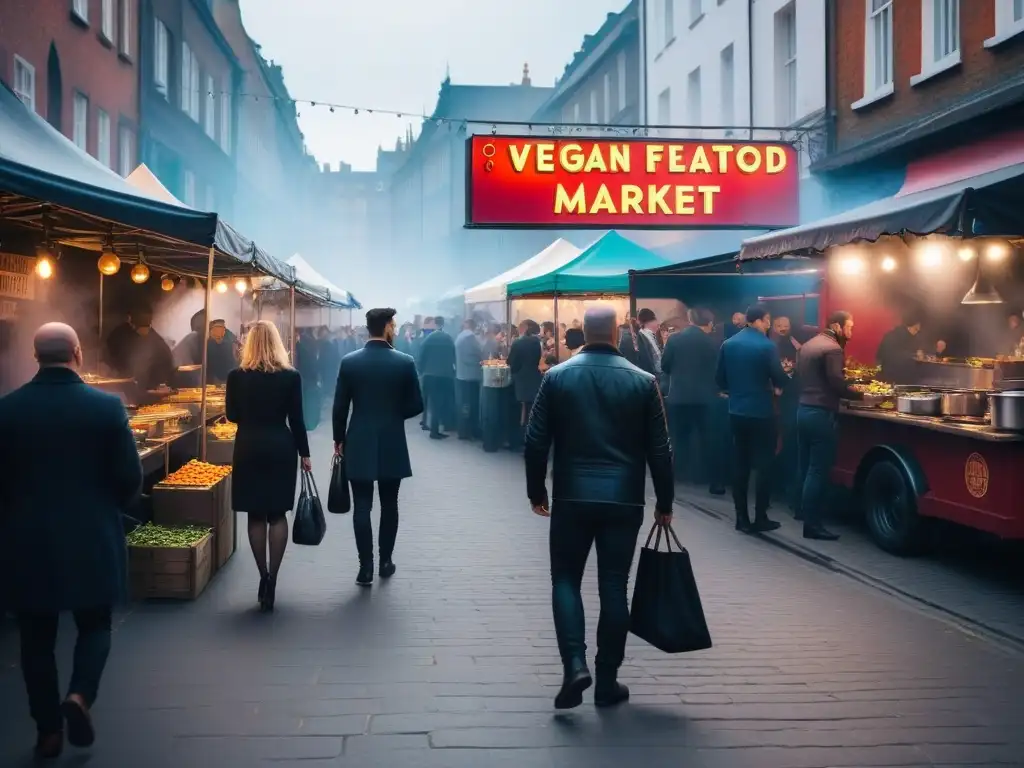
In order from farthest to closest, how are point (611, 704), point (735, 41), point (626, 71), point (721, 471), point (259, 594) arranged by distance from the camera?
1. point (626, 71)
2. point (735, 41)
3. point (721, 471)
4. point (259, 594)
5. point (611, 704)

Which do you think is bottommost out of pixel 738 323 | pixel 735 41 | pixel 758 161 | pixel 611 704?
pixel 611 704

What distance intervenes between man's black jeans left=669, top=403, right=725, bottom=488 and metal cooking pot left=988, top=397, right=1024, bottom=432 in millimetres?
5096

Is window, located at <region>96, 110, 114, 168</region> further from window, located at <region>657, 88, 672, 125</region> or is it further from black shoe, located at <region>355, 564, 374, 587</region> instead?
black shoe, located at <region>355, 564, 374, 587</region>

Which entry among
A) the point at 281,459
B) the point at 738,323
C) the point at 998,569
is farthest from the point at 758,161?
the point at 281,459

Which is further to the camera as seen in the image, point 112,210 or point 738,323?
point 738,323

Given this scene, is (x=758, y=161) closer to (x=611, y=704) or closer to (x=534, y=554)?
(x=534, y=554)

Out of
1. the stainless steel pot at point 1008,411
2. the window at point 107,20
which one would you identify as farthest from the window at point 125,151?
the stainless steel pot at point 1008,411

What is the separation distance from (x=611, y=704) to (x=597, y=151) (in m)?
10.5

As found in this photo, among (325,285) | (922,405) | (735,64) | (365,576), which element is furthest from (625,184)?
(325,285)

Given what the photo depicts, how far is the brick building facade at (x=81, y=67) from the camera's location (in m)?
19.0

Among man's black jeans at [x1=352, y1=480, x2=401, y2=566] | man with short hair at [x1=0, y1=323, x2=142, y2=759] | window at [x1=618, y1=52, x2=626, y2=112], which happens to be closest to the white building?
window at [x1=618, y1=52, x2=626, y2=112]

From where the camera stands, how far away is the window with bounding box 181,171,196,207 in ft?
114

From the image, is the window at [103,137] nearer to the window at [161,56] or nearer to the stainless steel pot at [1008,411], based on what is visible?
the window at [161,56]

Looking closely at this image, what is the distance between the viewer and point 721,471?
519 inches
